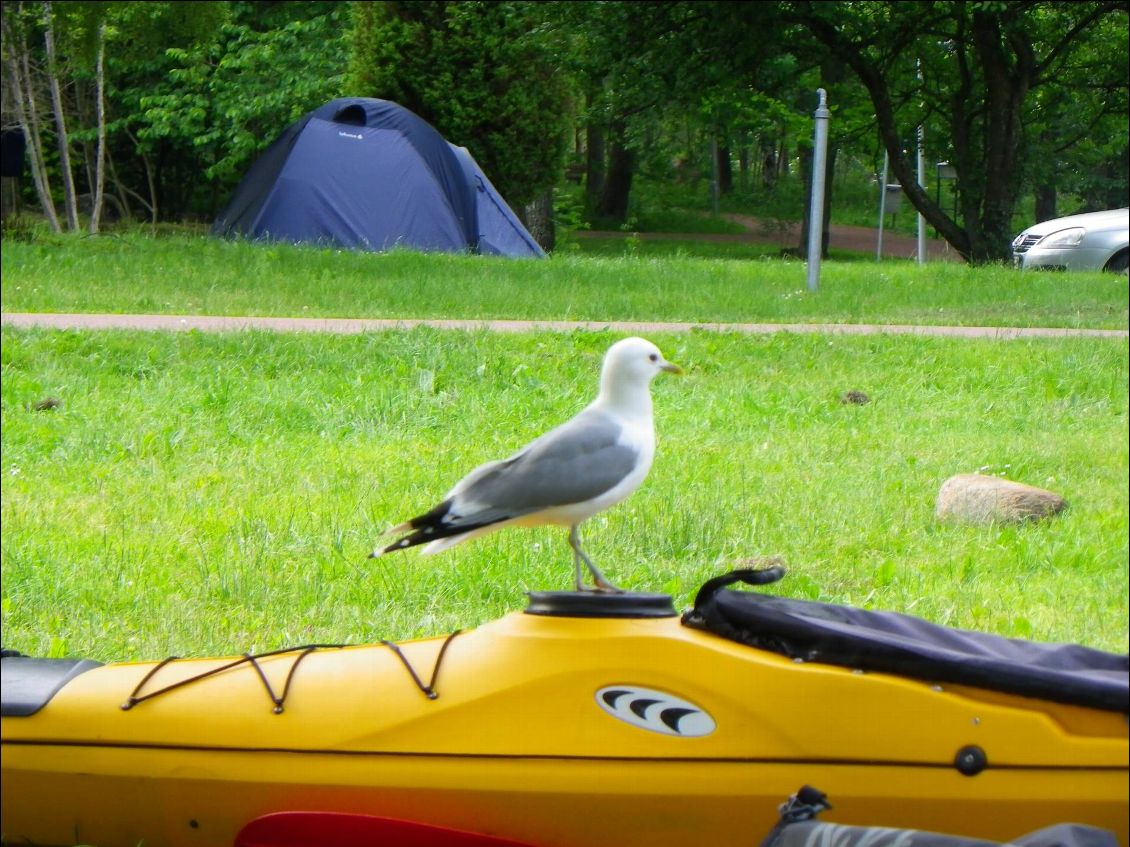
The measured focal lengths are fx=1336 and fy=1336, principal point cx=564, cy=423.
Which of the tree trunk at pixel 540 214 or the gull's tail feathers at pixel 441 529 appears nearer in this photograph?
the gull's tail feathers at pixel 441 529

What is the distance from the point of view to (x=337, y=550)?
7.49 feet

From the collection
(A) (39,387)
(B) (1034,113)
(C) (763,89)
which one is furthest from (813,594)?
(A) (39,387)

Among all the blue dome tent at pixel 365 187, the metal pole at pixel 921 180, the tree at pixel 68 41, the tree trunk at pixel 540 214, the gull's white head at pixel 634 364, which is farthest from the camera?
the blue dome tent at pixel 365 187

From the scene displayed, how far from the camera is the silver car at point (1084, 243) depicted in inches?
60.9

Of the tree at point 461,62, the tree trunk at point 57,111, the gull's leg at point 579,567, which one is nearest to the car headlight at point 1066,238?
the gull's leg at point 579,567

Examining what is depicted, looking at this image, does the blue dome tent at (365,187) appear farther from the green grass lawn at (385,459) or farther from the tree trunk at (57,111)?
the green grass lawn at (385,459)

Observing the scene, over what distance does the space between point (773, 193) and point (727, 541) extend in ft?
1.98

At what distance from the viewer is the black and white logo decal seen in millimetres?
1505

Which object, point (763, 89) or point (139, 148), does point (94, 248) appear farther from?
point (139, 148)

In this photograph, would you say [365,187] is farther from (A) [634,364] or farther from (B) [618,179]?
(A) [634,364]

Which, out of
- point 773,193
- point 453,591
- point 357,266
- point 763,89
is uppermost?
point 763,89

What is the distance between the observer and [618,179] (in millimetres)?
4266

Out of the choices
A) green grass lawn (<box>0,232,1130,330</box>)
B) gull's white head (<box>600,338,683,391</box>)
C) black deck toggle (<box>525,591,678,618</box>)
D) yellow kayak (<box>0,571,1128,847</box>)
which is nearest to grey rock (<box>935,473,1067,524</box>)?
green grass lawn (<box>0,232,1130,330</box>)

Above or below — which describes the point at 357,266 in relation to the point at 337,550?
above
